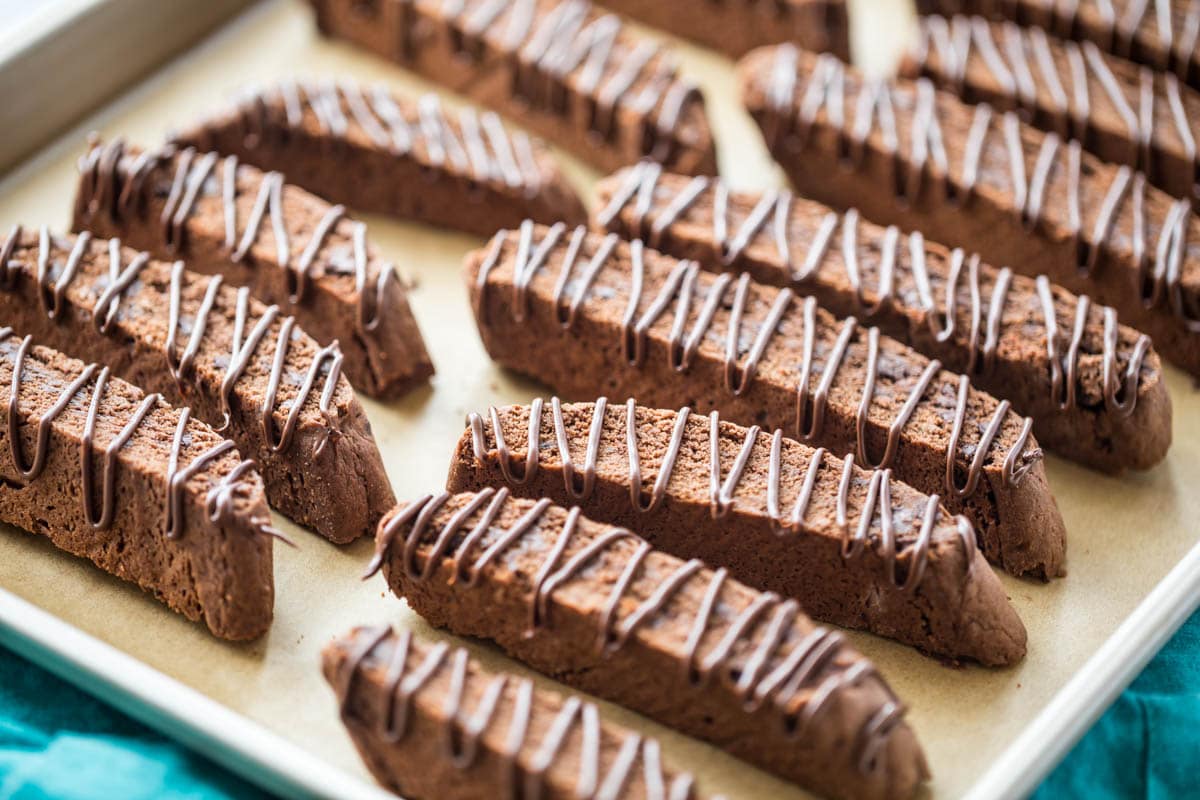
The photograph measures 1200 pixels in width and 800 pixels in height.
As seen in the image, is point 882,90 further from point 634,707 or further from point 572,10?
point 634,707

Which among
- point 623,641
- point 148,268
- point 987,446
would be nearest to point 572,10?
point 148,268

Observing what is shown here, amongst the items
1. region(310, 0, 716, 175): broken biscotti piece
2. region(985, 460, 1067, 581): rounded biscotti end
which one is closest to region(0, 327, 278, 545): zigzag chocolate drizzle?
region(985, 460, 1067, 581): rounded biscotti end

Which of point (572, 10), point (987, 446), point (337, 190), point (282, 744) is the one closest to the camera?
point (282, 744)

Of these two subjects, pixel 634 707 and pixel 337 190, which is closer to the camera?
pixel 634 707

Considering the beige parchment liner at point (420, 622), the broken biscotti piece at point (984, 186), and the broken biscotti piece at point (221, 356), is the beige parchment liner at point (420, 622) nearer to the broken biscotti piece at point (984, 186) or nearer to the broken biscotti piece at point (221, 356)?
the broken biscotti piece at point (221, 356)

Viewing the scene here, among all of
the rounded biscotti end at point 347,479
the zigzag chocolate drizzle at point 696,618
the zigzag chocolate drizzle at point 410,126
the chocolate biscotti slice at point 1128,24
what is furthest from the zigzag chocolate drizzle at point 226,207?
the chocolate biscotti slice at point 1128,24

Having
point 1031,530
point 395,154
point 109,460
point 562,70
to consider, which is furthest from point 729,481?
point 562,70

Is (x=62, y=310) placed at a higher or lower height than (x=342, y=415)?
lower

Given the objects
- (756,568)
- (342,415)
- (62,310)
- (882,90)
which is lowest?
(62,310)

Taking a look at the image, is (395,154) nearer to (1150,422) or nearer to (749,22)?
(749,22)
